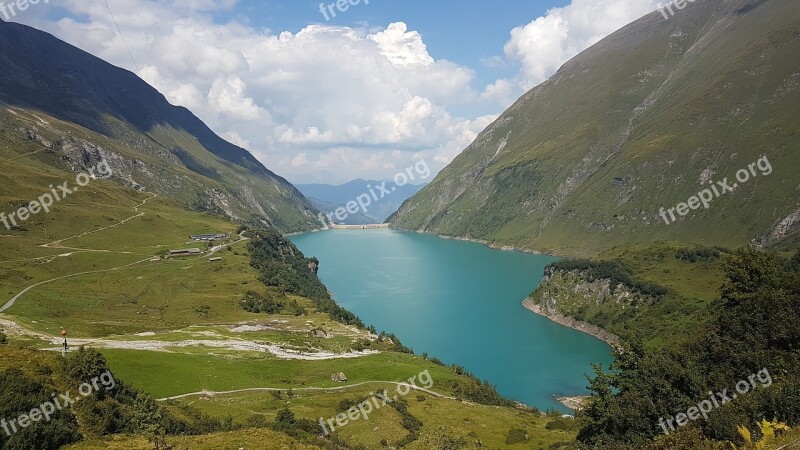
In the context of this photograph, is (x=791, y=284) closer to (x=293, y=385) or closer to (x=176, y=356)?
(x=293, y=385)

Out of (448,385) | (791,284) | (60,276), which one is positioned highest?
(60,276)

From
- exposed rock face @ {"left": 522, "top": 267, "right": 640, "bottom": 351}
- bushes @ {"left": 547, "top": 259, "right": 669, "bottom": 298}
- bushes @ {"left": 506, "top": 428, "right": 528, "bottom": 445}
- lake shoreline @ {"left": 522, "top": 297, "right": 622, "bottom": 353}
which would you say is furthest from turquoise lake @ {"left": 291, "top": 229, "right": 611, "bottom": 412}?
bushes @ {"left": 506, "top": 428, "right": 528, "bottom": 445}

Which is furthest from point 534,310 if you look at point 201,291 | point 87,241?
point 87,241

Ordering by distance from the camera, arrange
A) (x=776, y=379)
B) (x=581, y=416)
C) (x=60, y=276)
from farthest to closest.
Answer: (x=60, y=276) → (x=581, y=416) → (x=776, y=379)

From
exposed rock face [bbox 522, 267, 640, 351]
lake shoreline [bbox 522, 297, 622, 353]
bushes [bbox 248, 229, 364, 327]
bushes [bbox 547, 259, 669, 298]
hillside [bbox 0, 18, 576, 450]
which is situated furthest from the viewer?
exposed rock face [bbox 522, 267, 640, 351]

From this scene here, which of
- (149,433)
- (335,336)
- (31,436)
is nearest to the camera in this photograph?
(31,436)

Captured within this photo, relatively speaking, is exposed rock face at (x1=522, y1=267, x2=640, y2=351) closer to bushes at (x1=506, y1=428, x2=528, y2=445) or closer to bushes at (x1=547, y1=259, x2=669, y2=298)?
bushes at (x1=547, y1=259, x2=669, y2=298)

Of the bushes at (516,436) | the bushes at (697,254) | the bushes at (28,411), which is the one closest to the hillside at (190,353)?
the bushes at (28,411)

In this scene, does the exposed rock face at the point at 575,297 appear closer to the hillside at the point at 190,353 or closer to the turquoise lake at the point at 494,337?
the turquoise lake at the point at 494,337
